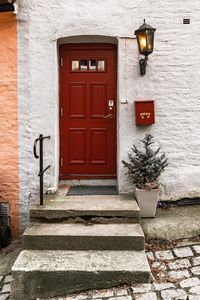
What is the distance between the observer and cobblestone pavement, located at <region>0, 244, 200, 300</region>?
3680 mm

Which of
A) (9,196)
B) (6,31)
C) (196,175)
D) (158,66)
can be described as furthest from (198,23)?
(9,196)

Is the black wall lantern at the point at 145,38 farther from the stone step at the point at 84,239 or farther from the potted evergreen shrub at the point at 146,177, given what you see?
the stone step at the point at 84,239

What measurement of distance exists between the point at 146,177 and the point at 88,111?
5.18 ft

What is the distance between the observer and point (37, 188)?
18.4 feet

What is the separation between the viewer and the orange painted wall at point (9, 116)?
5496 millimetres

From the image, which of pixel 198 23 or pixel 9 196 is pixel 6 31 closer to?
pixel 9 196

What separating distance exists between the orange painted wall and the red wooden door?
0.80 m

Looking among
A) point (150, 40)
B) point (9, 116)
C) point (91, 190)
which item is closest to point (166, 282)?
point (91, 190)

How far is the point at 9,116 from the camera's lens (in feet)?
18.3

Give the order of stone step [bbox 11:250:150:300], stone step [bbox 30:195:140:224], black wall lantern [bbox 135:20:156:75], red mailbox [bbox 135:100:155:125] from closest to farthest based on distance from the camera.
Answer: stone step [bbox 11:250:150:300]
stone step [bbox 30:195:140:224]
black wall lantern [bbox 135:20:156:75]
red mailbox [bbox 135:100:155:125]

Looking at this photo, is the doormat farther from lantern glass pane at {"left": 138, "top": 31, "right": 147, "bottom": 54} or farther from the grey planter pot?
lantern glass pane at {"left": 138, "top": 31, "right": 147, "bottom": 54}

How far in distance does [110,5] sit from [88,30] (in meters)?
0.52

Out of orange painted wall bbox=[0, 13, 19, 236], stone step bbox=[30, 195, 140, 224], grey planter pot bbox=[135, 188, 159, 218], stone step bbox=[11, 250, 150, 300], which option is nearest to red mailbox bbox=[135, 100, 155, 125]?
grey planter pot bbox=[135, 188, 159, 218]

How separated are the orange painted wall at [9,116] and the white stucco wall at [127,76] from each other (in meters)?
0.11
